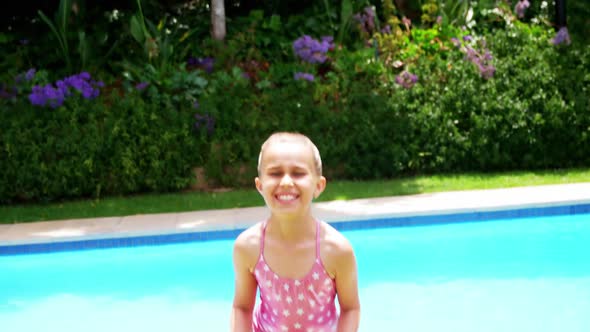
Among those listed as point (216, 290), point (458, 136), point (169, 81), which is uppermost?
point (169, 81)

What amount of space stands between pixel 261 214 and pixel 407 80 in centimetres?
326

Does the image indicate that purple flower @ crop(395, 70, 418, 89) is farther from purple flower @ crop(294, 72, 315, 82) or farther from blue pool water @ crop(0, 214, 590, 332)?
blue pool water @ crop(0, 214, 590, 332)

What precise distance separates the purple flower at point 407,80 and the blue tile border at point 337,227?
2726 millimetres

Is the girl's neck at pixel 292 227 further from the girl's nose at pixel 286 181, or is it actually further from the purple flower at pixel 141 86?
the purple flower at pixel 141 86

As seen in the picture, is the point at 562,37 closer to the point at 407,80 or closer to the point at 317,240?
the point at 407,80

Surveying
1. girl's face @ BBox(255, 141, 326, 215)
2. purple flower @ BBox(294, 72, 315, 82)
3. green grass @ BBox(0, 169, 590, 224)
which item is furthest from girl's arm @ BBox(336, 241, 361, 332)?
purple flower @ BBox(294, 72, 315, 82)

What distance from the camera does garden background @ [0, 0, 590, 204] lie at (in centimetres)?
965

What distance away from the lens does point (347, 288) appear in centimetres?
271

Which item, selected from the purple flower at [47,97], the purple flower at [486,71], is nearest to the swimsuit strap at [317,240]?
the purple flower at [47,97]

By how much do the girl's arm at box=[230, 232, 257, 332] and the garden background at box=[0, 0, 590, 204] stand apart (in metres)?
6.88

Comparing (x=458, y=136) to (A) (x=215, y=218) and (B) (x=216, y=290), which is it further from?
(B) (x=216, y=290)

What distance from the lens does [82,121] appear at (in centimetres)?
985

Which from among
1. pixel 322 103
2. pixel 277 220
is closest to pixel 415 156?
pixel 322 103

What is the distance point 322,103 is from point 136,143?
82.9 inches
